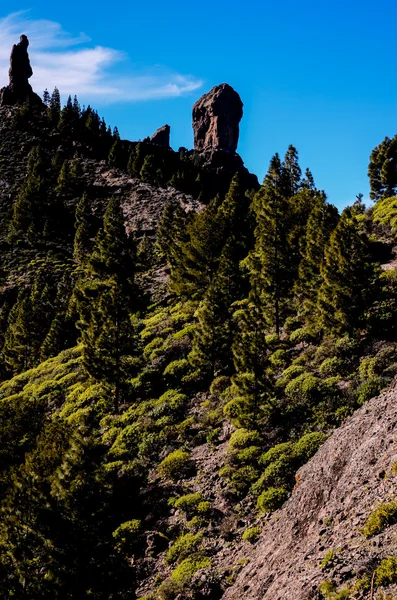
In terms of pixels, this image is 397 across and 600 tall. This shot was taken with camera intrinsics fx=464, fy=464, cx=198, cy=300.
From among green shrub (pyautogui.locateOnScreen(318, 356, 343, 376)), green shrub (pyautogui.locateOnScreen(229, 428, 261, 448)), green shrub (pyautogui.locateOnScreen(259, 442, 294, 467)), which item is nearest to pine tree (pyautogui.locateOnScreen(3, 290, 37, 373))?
green shrub (pyautogui.locateOnScreen(229, 428, 261, 448))

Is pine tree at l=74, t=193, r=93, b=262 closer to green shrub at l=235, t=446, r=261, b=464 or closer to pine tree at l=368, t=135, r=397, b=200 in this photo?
pine tree at l=368, t=135, r=397, b=200

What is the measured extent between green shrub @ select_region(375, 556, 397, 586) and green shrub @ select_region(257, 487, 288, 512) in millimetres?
10717

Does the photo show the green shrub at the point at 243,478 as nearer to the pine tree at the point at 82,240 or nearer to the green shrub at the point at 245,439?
the green shrub at the point at 245,439

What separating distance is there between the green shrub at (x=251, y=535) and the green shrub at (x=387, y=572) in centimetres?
1018

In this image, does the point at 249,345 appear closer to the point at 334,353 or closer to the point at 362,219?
the point at 334,353

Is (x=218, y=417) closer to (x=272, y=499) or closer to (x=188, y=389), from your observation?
(x=188, y=389)

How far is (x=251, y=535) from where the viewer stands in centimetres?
2008

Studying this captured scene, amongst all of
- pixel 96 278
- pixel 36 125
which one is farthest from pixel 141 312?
pixel 36 125

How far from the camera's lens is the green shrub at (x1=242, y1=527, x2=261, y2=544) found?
19958 mm

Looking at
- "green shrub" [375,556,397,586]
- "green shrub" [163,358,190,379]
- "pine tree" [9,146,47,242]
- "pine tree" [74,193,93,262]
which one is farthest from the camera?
"pine tree" [9,146,47,242]

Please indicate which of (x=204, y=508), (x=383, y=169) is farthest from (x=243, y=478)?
(x=383, y=169)

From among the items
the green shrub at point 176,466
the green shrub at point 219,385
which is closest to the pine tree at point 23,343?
the green shrub at point 219,385

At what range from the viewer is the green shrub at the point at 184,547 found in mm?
21188

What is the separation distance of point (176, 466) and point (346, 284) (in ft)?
53.9
